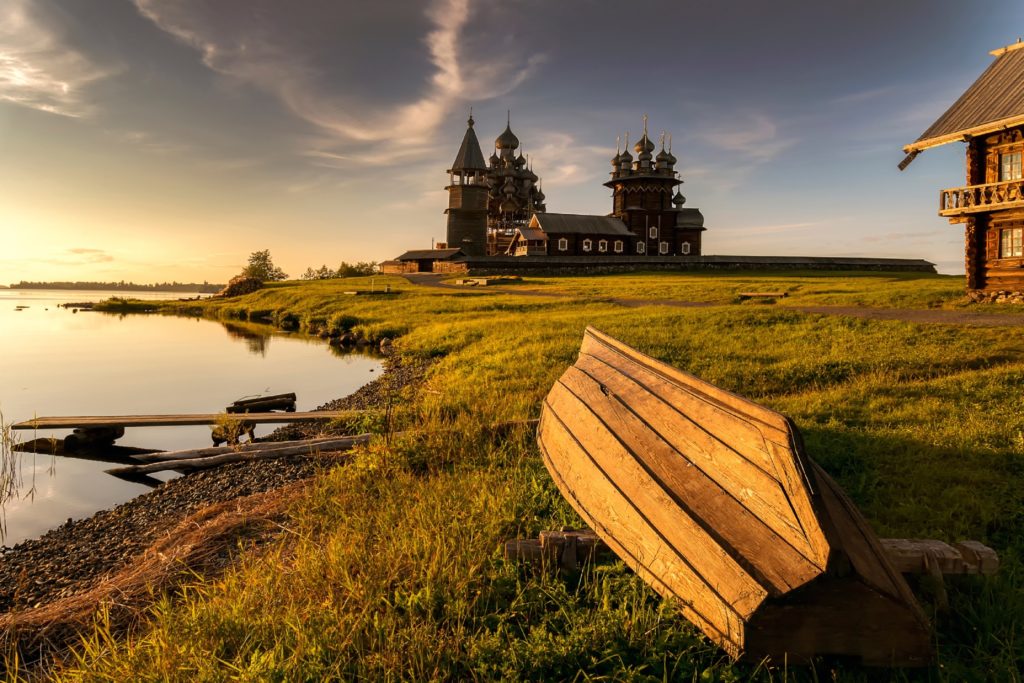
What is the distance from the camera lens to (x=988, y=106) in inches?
788

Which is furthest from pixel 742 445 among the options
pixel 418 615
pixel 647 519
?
pixel 418 615

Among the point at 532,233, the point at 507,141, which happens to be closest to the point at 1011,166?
the point at 532,233

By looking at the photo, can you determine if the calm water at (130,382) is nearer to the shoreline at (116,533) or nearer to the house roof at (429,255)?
the shoreline at (116,533)

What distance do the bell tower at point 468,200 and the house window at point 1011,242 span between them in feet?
172

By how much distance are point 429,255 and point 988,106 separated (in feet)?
183

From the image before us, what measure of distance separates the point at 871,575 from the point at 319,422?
1036cm

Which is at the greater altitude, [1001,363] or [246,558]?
[1001,363]

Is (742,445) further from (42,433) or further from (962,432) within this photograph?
(42,433)

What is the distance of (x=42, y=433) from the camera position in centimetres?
1195

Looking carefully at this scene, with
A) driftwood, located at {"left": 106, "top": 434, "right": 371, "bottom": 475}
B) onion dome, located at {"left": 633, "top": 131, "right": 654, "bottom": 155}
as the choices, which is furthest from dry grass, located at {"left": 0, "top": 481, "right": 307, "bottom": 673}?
onion dome, located at {"left": 633, "top": 131, "right": 654, "bottom": 155}

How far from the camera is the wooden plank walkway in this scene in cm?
1140

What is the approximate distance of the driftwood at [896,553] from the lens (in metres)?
3.69

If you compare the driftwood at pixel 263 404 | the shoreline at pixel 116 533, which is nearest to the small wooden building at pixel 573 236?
the driftwood at pixel 263 404

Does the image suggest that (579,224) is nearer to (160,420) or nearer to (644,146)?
(644,146)
